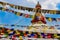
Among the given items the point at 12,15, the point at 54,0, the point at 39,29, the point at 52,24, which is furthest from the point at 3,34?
the point at 54,0

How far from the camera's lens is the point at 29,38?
2512mm

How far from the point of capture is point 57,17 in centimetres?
255

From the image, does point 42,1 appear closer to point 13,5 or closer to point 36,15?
point 36,15

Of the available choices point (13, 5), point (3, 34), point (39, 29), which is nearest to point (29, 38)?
point (39, 29)

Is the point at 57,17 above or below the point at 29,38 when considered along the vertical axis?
above

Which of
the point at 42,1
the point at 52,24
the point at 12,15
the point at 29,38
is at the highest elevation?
the point at 42,1

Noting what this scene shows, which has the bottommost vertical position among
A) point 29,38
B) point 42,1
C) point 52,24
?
point 29,38

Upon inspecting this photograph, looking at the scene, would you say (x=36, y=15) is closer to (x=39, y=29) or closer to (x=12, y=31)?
(x=39, y=29)

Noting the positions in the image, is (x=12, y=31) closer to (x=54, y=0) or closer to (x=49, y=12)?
(x=49, y=12)

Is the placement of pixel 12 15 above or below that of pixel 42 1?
below

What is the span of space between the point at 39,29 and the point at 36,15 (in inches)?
8.1

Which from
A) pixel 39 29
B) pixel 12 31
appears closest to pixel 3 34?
pixel 12 31

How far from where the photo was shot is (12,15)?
2570mm

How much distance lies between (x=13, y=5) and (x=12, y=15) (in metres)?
0.14
